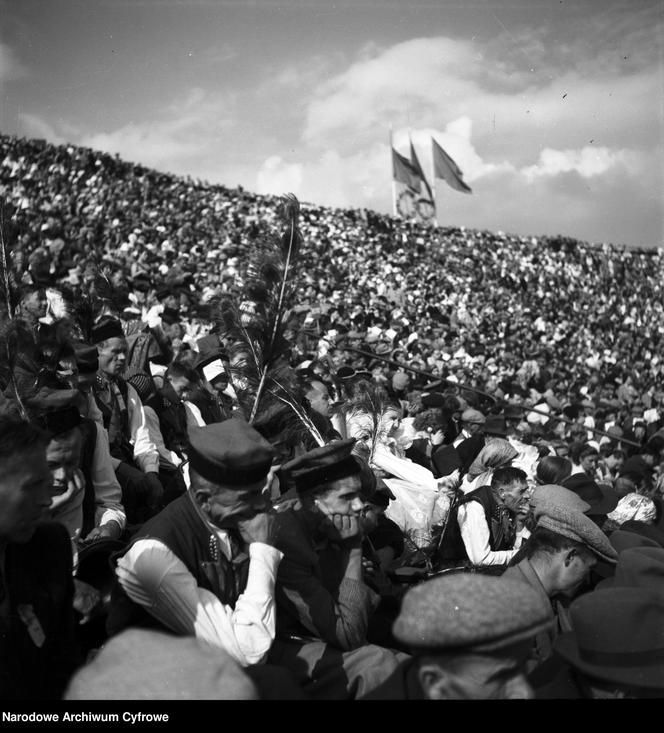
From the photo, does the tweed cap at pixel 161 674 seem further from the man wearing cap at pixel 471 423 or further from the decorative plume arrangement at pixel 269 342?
the man wearing cap at pixel 471 423

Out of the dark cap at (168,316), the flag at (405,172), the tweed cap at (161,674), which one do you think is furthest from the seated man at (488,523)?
the flag at (405,172)

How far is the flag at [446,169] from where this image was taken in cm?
3303

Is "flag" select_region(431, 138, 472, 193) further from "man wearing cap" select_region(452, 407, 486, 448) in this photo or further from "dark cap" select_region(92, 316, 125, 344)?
"dark cap" select_region(92, 316, 125, 344)

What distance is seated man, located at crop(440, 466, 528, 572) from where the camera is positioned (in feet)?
14.8

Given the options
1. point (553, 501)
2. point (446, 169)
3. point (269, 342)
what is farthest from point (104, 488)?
point (446, 169)

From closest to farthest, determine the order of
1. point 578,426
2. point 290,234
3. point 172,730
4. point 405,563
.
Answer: point 172,730
point 290,234
point 405,563
point 578,426

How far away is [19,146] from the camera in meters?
27.7

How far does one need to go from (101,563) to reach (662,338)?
2798 centimetres

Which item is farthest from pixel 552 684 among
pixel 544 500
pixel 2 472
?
pixel 2 472

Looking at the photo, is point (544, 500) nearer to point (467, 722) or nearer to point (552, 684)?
point (552, 684)

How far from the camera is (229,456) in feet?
8.94

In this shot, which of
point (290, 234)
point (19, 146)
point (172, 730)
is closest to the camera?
point (172, 730)

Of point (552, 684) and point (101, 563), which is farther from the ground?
point (101, 563)

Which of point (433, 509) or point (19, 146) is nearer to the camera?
point (433, 509)
